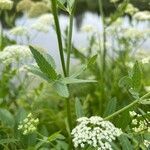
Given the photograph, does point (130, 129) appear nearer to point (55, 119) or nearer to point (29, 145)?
point (29, 145)

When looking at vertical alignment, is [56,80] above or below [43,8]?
above

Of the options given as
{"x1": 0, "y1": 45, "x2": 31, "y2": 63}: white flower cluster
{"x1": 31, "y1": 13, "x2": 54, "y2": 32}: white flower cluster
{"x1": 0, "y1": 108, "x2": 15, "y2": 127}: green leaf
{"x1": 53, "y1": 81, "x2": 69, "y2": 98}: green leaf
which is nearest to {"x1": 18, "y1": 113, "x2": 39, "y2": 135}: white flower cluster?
{"x1": 53, "y1": 81, "x2": 69, "y2": 98}: green leaf

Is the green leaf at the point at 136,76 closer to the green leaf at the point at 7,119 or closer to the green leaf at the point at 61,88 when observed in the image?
the green leaf at the point at 61,88

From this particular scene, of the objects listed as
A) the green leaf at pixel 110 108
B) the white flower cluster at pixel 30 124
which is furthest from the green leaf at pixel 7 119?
the green leaf at pixel 110 108

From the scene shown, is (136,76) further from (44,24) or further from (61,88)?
(44,24)

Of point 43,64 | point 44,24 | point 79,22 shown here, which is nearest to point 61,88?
point 43,64

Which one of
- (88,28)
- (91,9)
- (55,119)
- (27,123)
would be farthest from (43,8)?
(91,9)
